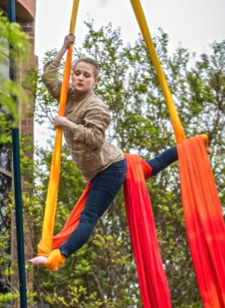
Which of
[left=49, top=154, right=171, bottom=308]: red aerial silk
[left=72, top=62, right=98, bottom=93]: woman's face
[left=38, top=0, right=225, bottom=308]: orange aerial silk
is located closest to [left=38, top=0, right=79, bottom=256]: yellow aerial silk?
[left=38, top=0, right=225, bottom=308]: orange aerial silk

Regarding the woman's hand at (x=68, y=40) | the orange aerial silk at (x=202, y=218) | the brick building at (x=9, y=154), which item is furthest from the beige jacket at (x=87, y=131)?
the brick building at (x=9, y=154)

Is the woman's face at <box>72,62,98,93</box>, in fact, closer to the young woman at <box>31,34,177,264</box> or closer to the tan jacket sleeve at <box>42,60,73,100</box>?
the young woman at <box>31,34,177,264</box>

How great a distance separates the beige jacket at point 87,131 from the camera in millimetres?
4947

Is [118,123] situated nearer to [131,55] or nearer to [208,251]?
[131,55]

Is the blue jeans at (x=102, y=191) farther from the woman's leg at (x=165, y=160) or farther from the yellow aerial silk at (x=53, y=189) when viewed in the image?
the yellow aerial silk at (x=53, y=189)

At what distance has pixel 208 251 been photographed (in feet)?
15.9

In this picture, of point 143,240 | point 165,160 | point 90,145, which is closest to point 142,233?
point 143,240

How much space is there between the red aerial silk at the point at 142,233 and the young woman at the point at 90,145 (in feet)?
0.22

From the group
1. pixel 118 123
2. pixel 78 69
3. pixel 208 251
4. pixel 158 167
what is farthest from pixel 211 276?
pixel 118 123

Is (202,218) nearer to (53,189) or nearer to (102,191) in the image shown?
(102,191)

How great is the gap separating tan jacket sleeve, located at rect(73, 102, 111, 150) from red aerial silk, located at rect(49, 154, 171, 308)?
1.07 feet

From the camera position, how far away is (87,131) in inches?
193

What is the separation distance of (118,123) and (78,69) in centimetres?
504

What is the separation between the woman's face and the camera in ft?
16.8
